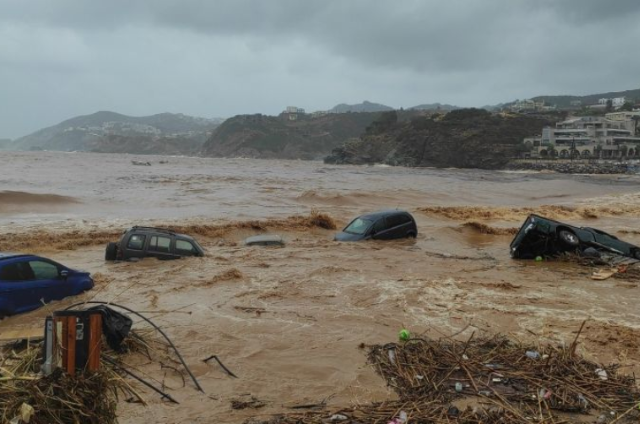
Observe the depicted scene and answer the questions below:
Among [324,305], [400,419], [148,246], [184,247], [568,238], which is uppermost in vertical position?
[568,238]

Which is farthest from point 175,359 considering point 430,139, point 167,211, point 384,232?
point 430,139

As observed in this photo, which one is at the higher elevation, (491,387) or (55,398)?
(55,398)

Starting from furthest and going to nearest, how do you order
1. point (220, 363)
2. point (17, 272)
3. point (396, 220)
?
1. point (396, 220)
2. point (17, 272)
3. point (220, 363)

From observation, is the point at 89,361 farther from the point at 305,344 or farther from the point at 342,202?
the point at 342,202

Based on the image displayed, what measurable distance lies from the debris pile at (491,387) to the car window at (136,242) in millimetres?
8981

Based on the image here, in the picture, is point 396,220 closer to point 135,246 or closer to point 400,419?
point 135,246

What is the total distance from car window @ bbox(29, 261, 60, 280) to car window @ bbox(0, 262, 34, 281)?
98 millimetres

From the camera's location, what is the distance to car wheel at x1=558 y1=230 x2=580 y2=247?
13.8 metres

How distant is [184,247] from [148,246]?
105 centimetres

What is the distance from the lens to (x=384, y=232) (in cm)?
1755

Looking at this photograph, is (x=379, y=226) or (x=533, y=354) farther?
(x=379, y=226)

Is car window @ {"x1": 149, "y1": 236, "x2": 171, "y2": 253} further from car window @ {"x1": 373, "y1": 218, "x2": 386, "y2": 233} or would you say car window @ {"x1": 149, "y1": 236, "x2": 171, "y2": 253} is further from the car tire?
car window @ {"x1": 373, "y1": 218, "x2": 386, "y2": 233}

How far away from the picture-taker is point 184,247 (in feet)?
48.0

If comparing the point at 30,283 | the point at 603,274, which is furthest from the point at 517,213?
the point at 30,283
